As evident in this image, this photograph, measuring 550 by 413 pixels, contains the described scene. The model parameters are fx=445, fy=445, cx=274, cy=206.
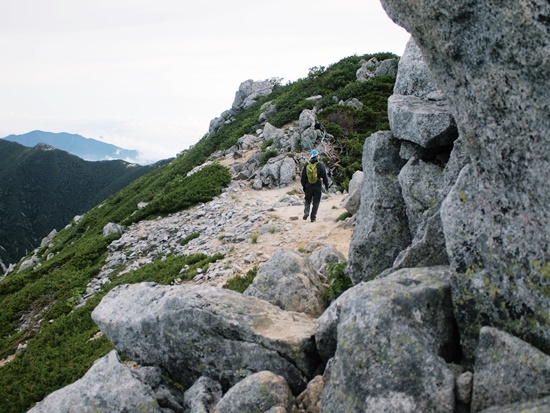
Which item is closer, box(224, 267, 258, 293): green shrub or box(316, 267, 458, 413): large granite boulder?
box(316, 267, 458, 413): large granite boulder

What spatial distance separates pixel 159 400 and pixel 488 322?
5523mm

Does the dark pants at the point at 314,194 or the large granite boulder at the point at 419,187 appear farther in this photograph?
the dark pants at the point at 314,194

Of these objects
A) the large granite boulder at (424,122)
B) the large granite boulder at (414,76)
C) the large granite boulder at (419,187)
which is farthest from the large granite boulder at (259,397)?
the large granite boulder at (414,76)

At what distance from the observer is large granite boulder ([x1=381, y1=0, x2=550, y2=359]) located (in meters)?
5.26

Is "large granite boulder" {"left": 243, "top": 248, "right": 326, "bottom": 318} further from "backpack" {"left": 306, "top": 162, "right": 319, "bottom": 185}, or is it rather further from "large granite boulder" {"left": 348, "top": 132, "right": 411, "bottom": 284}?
"backpack" {"left": 306, "top": 162, "right": 319, "bottom": 185}

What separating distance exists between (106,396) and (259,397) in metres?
2.74

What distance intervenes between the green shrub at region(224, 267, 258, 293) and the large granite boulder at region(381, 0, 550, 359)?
970 cm

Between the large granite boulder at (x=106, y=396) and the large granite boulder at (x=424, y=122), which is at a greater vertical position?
the large granite boulder at (x=424, y=122)

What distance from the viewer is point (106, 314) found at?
380 inches

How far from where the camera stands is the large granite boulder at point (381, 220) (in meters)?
9.54

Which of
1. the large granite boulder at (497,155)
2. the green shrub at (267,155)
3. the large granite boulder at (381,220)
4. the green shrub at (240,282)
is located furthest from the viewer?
the green shrub at (267,155)

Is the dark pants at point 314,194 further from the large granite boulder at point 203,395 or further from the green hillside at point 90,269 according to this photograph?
the large granite boulder at point 203,395

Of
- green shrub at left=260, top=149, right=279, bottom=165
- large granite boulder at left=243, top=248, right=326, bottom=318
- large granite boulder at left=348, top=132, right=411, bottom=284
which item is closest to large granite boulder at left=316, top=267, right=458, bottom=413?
large granite boulder at left=348, top=132, right=411, bottom=284

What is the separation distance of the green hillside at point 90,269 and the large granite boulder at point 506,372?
13.1 metres
